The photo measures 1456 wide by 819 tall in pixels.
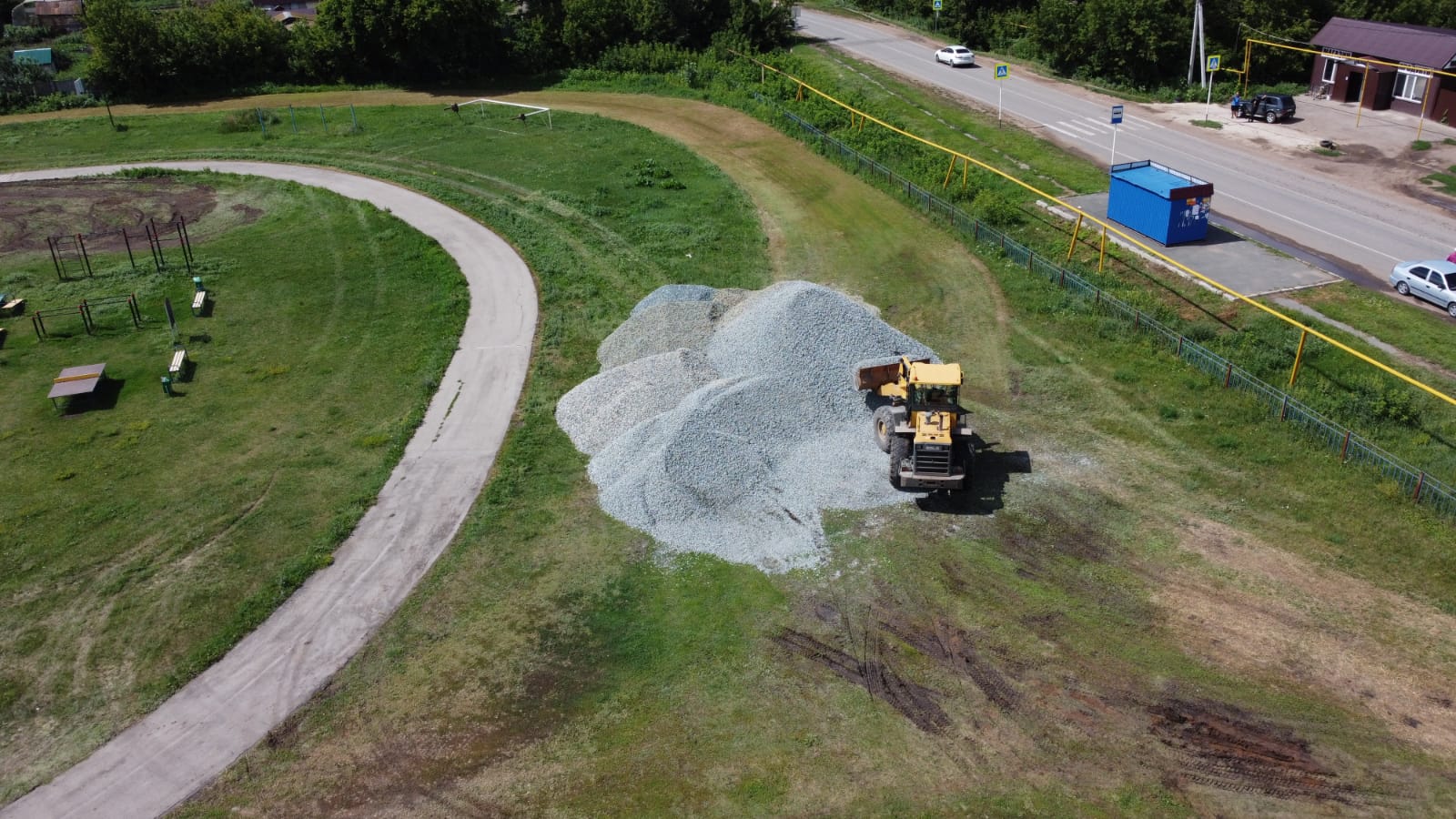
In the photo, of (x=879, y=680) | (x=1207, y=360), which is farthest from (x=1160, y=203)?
(x=879, y=680)

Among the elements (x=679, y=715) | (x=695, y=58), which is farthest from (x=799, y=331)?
(x=695, y=58)

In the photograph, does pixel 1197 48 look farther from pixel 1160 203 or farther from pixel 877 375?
pixel 877 375

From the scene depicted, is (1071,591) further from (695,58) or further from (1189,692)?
(695,58)

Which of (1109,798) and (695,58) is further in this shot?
(695,58)

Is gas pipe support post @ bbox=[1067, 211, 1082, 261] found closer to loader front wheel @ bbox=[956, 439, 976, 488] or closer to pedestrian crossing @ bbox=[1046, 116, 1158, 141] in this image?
pedestrian crossing @ bbox=[1046, 116, 1158, 141]

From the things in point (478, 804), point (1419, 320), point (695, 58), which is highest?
point (695, 58)

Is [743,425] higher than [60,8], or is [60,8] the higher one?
[60,8]
